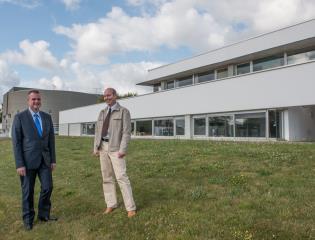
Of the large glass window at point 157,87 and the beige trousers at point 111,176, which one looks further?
the large glass window at point 157,87

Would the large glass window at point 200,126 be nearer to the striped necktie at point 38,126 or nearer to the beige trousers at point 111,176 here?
the beige trousers at point 111,176

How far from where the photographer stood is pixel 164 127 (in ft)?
110

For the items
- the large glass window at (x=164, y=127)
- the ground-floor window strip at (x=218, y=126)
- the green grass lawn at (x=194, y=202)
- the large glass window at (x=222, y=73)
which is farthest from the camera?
the large glass window at (x=164, y=127)

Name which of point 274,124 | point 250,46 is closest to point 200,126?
point 250,46

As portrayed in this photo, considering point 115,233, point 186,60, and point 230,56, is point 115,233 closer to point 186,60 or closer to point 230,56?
point 230,56

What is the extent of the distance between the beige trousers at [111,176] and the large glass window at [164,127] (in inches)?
992

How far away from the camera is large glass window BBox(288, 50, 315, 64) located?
2504 cm

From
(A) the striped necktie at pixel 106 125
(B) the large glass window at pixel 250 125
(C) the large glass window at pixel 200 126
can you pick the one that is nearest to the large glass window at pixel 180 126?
(C) the large glass window at pixel 200 126

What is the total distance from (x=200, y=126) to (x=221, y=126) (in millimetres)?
2585

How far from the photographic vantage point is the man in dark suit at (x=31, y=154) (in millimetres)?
6891

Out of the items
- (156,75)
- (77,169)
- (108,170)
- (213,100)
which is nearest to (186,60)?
(156,75)

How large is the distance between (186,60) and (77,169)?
2429 cm

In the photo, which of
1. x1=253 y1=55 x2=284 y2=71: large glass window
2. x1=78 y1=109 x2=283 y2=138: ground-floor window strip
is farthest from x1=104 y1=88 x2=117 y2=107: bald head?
x1=253 y1=55 x2=284 y2=71: large glass window

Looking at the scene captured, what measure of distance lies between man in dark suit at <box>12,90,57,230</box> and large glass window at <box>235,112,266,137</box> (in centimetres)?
1816
